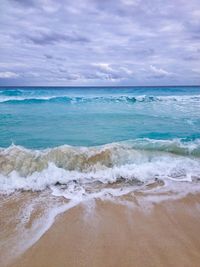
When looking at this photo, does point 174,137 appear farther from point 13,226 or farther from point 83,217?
point 13,226

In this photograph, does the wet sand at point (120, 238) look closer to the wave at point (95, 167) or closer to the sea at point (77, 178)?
the sea at point (77, 178)

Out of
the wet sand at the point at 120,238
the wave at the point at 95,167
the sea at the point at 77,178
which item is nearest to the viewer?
the wet sand at the point at 120,238

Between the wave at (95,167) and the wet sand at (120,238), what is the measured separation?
3.28ft

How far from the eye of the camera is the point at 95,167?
600 centimetres

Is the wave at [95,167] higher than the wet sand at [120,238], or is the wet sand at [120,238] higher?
the wave at [95,167]

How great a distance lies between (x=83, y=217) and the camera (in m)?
3.91

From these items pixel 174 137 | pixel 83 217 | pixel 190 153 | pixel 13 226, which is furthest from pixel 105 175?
pixel 174 137

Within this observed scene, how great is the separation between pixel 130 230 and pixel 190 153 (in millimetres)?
4475

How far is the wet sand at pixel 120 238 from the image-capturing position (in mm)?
2926

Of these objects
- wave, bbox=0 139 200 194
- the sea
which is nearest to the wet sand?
the sea

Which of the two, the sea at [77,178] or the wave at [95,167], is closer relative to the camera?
the sea at [77,178]

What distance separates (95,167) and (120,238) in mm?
2762

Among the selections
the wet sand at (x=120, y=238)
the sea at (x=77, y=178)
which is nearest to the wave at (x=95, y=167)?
the sea at (x=77, y=178)

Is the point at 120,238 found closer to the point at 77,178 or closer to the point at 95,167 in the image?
the point at 77,178
